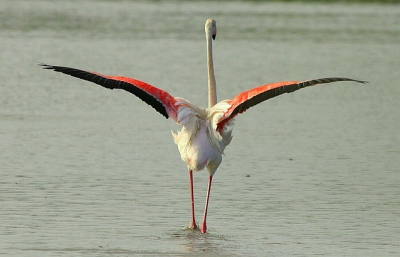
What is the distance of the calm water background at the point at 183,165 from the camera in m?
8.81

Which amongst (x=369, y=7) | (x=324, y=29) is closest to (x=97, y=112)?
(x=324, y=29)

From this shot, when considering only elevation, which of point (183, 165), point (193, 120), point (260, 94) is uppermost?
point (260, 94)

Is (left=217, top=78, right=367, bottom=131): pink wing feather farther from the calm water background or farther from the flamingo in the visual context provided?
the calm water background

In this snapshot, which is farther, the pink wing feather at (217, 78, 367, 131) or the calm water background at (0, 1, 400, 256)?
the calm water background at (0, 1, 400, 256)

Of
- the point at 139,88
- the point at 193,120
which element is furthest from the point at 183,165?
the point at 139,88

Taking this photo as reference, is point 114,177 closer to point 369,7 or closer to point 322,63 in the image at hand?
point 322,63

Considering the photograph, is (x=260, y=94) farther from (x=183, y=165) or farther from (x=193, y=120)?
(x=183, y=165)

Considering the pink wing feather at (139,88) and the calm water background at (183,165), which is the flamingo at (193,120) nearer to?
the pink wing feather at (139,88)

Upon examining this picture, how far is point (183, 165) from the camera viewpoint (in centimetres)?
1223

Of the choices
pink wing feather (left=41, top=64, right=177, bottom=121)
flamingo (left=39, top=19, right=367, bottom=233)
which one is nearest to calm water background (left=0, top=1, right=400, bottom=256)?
flamingo (left=39, top=19, right=367, bottom=233)

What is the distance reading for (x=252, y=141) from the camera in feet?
45.7

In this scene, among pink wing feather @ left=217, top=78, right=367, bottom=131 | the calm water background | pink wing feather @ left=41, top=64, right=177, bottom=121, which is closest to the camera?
pink wing feather @ left=217, top=78, right=367, bottom=131

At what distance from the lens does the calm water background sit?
881 centimetres

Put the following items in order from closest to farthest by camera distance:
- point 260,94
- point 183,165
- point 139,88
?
point 260,94 → point 139,88 → point 183,165
